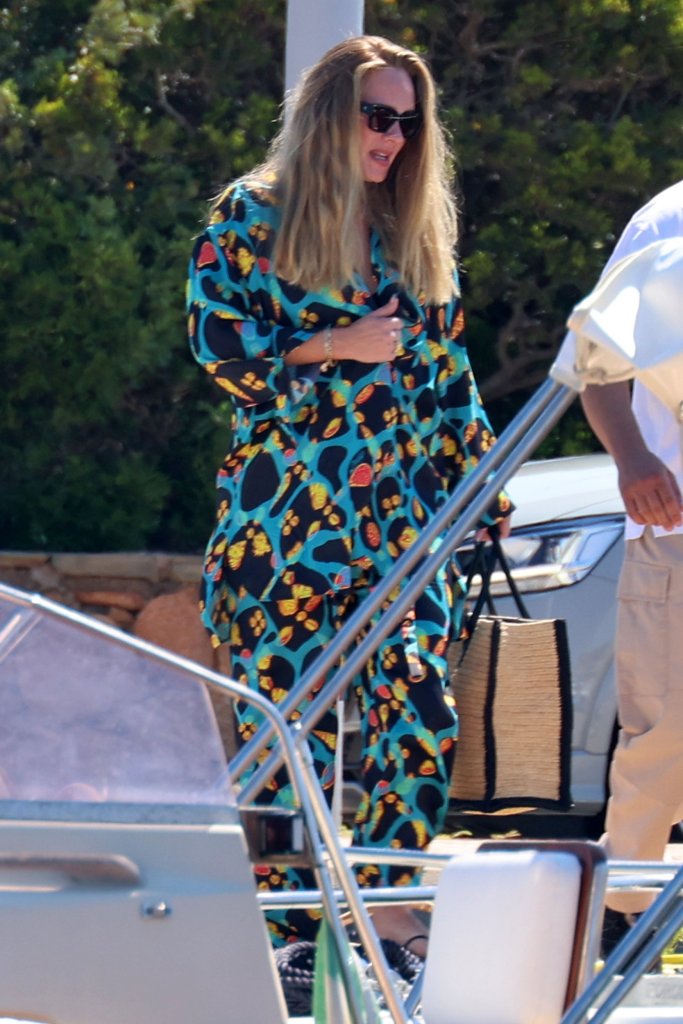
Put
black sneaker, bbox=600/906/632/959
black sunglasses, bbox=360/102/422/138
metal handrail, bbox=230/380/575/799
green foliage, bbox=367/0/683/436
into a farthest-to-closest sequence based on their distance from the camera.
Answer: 1. green foliage, bbox=367/0/683/436
2. black sneaker, bbox=600/906/632/959
3. black sunglasses, bbox=360/102/422/138
4. metal handrail, bbox=230/380/575/799

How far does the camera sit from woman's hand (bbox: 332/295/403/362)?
12.5 ft

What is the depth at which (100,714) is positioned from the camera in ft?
7.02

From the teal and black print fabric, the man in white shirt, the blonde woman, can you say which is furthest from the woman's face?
the man in white shirt

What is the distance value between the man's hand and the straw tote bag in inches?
13.3

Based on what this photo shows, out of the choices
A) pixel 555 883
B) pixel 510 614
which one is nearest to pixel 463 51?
pixel 510 614

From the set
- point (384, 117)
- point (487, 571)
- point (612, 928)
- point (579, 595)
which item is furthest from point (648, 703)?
point (579, 595)

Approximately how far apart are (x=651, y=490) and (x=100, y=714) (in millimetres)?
1794

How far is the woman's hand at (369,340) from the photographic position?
380 centimetres

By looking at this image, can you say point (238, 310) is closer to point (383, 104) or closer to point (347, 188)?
point (347, 188)

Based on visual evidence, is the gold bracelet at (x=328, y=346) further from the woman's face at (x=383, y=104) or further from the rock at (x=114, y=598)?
the rock at (x=114, y=598)

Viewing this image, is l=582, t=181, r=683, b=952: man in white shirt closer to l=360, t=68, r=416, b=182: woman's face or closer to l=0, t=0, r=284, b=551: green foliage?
l=360, t=68, r=416, b=182: woman's face

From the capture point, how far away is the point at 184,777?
212 centimetres

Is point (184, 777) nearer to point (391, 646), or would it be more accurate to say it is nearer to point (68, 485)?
point (391, 646)

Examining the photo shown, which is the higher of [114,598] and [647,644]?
[647,644]
